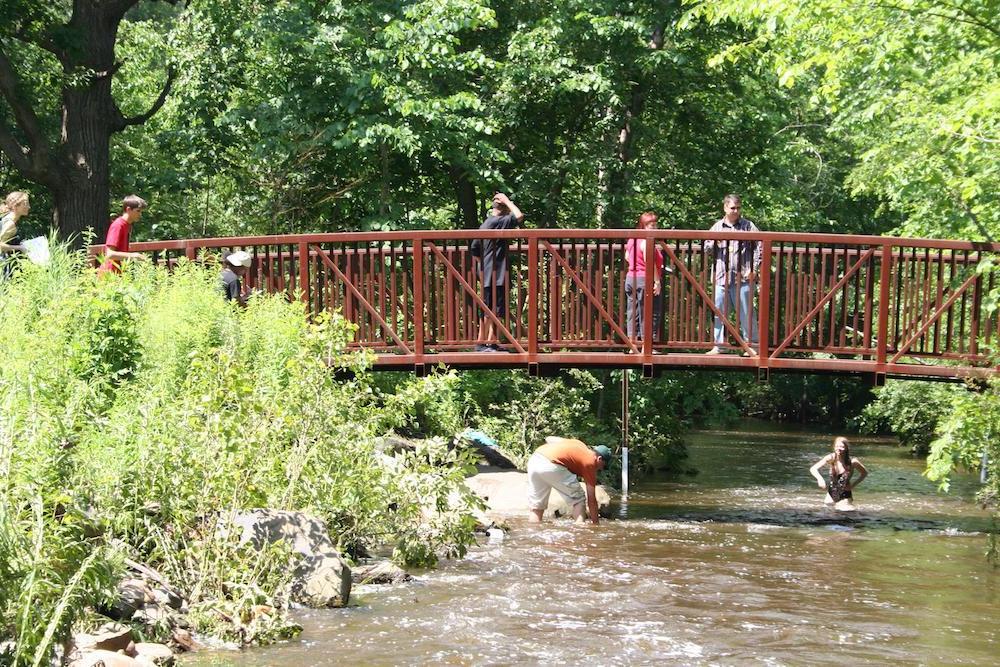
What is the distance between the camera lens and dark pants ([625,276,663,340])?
16.0 metres

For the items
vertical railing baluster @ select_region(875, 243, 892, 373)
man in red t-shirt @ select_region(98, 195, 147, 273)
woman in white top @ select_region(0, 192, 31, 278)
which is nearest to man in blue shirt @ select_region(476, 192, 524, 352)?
man in red t-shirt @ select_region(98, 195, 147, 273)

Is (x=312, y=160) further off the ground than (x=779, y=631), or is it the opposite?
(x=312, y=160)

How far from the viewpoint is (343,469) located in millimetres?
11781

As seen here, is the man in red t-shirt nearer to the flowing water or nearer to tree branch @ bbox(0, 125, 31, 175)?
the flowing water

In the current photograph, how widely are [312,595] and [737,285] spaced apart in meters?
7.17

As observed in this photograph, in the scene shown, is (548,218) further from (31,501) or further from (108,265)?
(31,501)

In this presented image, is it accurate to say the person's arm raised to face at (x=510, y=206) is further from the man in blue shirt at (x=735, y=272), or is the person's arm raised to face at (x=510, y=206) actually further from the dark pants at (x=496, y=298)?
the man in blue shirt at (x=735, y=272)

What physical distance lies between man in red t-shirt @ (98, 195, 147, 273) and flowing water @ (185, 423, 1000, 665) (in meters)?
5.10

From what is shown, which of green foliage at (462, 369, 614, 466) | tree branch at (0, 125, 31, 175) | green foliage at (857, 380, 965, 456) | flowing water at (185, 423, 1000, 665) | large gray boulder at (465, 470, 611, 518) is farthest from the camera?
green foliage at (857, 380, 965, 456)

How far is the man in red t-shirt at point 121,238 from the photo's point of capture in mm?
15023

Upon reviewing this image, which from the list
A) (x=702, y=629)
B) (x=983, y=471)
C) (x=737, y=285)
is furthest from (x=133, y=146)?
(x=702, y=629)

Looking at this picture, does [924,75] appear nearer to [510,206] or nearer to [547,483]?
→ [510,206]

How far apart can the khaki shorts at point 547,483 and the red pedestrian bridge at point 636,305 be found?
4.77 feet

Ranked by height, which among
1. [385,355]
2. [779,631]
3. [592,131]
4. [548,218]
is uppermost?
[592,131]
